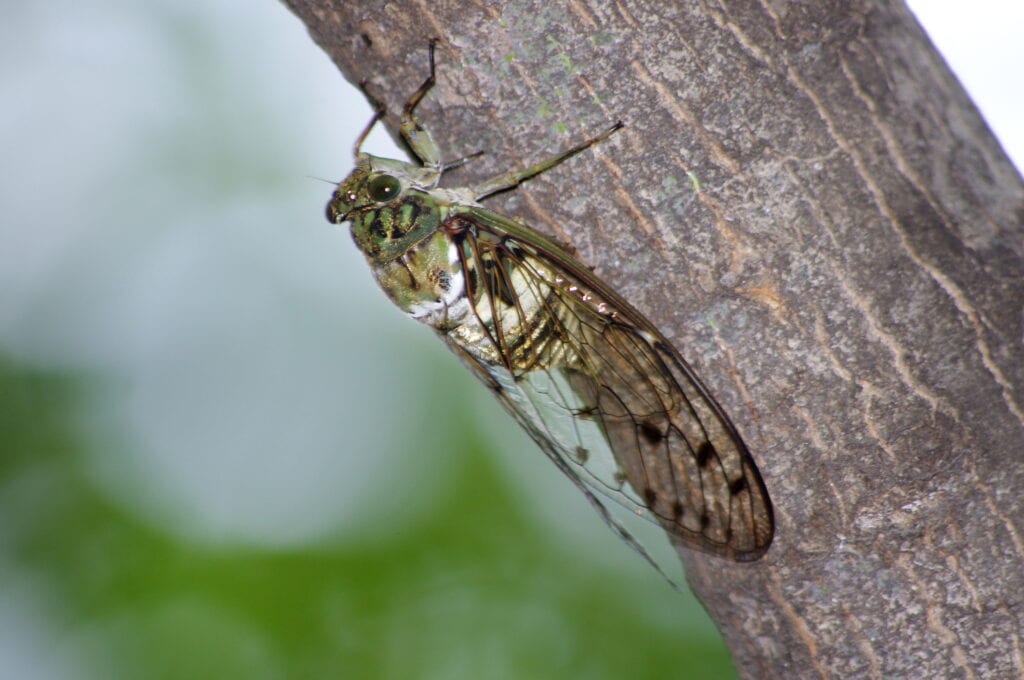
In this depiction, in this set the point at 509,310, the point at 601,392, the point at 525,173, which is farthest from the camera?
the point at 509,310

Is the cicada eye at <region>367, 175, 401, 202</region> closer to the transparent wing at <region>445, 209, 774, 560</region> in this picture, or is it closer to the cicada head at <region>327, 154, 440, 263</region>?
the cicada head at <region>327, 154, 440, 263</region>

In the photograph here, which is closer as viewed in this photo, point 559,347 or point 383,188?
point 559,347

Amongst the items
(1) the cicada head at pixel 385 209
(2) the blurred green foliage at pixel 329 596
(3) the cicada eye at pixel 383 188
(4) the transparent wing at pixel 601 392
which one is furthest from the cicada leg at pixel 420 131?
(2) the blurred green foliage at pixel 329 596

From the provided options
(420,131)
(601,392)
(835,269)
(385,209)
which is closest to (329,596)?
(385,209)

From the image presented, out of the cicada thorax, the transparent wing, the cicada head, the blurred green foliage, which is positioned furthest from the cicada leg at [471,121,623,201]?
the blurred green foliage

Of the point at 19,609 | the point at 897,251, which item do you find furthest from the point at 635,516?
the point at 19,609

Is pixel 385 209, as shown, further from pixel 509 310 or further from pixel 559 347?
pixel 559 347

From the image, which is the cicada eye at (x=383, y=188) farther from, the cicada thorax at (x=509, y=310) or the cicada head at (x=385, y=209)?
the cicada thorax at (x=509, y=310)
